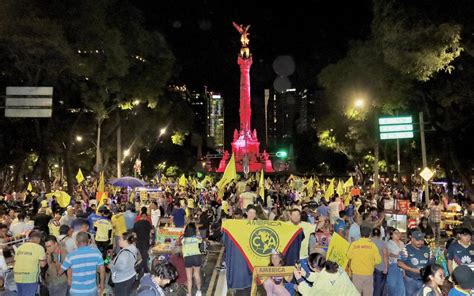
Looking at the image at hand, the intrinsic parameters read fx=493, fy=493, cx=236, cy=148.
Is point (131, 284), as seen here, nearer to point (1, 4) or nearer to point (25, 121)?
point (1, 4)

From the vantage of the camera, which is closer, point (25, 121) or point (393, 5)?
point (393, 5)

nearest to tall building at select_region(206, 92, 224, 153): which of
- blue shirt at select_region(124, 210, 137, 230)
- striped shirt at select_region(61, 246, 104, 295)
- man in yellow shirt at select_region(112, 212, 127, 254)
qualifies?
blue shirt at select_region(124, 210, 137, 230)

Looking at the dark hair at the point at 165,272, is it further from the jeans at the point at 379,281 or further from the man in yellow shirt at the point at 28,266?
the jeans at the point at 379,281

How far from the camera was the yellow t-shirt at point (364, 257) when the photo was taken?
26.3 feet

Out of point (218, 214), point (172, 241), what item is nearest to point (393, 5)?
point (218, 214)

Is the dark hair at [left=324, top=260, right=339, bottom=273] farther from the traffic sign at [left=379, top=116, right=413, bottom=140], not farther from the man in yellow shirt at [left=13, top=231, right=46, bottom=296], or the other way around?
the traffic sign at [left=379, top=116, right=413, bottom=140]

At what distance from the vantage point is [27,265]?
7762mm

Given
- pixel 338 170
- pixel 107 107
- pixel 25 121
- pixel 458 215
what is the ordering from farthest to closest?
pixel 338 170
pixel 107 107
pixel 25 121
pixel 458 215

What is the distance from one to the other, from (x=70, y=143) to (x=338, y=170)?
5632cm

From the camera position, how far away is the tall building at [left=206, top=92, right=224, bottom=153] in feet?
532

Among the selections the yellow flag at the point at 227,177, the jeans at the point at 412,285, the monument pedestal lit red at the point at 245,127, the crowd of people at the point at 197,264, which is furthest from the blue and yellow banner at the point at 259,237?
the monument pedestal lit red at the point at 245,127

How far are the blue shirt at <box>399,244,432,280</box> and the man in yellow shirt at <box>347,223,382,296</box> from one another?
45 centimetres

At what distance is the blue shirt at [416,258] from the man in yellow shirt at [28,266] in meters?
5.84

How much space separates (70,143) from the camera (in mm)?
32250
